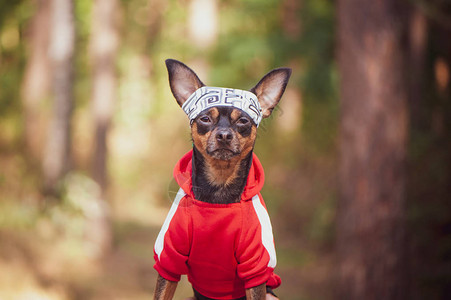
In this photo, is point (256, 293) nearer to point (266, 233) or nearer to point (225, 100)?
point (266, 233)

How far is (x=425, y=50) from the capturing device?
14.3 metres

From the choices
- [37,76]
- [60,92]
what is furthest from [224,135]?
[37,76]

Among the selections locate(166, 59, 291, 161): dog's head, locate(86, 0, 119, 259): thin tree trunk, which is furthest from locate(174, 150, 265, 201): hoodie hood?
locate(86, 0, 119, 259): thin tree trunk

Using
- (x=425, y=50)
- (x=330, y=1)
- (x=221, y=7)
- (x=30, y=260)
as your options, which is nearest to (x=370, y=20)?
(x=30, y=260)

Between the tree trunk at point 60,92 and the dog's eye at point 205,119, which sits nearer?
the dog's eye at point 205,119

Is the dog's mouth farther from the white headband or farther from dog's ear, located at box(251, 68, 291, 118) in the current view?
dog's ear, located at box(251, 68, 291, 118)

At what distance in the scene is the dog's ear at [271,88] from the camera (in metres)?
2.51

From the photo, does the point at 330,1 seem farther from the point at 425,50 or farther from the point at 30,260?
the point at 30,260

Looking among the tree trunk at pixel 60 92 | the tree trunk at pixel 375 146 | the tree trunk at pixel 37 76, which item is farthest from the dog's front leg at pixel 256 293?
the tree trunk at pixel 37 76

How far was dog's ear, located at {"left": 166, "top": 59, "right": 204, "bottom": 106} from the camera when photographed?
8.12 ft

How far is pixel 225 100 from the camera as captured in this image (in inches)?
95.3

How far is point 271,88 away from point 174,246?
39.0 inches

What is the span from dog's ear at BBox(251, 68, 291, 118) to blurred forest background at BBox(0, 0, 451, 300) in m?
0.16

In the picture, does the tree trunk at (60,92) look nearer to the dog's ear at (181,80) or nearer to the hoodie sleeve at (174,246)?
the dog's ear at (181,80)
